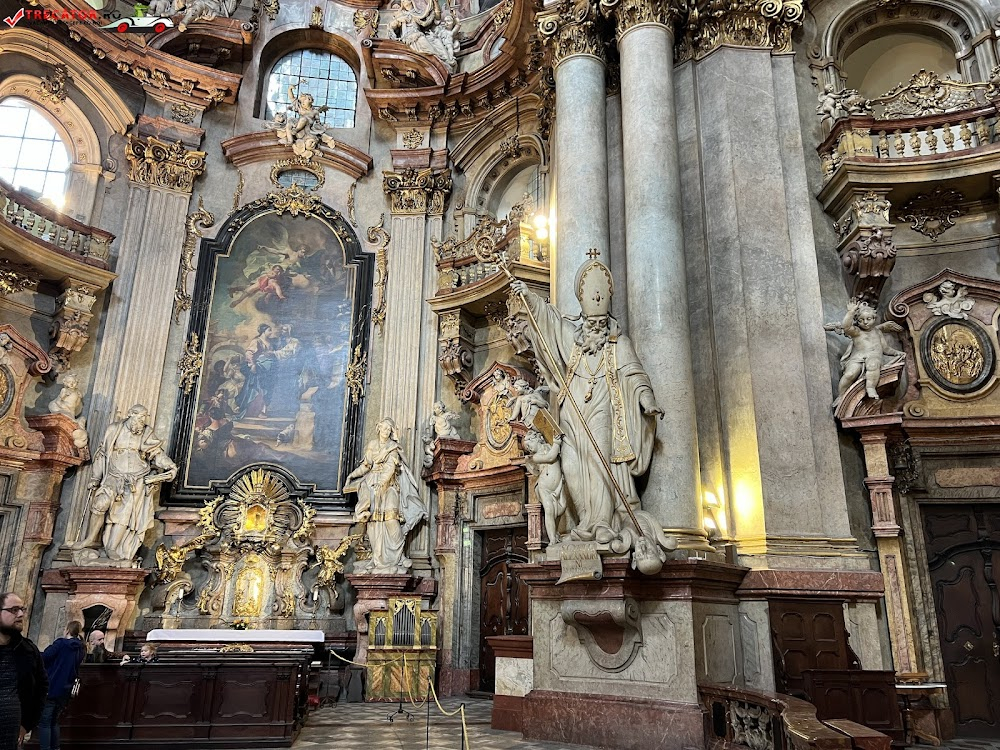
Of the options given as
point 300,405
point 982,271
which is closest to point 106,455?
point 300,405

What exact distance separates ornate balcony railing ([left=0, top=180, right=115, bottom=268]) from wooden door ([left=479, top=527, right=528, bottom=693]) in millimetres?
8151

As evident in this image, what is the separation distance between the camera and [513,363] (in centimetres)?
1347

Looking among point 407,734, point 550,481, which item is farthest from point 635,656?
point 407,734

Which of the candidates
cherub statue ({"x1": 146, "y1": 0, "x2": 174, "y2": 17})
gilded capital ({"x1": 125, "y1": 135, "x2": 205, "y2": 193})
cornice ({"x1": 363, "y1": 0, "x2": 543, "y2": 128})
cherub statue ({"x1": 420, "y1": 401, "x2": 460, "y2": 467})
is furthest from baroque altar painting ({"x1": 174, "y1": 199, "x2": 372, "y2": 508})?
cherub statue ({"x1": 146, "y1": 0, "x2": 174, "y2": 17})

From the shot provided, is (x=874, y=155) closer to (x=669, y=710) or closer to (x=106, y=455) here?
(x=669, y=710)

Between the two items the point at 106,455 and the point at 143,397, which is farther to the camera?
the point at 143,397

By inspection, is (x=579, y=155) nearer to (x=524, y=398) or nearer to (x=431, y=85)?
(x=524, y=398)

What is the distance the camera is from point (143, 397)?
13.2 m

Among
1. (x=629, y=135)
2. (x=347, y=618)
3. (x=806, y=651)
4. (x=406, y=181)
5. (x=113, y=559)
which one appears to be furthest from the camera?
(x=406, y=181)

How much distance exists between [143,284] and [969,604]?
13.4 metres

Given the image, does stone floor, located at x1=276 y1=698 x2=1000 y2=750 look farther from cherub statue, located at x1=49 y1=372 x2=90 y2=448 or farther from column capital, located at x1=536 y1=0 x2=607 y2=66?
column capital, located at x1=536 y1=0 x2=607 y2=66

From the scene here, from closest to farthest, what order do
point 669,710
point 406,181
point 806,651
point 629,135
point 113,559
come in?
point 669,710
point 806,651
point 629,135
point 113,559
point 406,181

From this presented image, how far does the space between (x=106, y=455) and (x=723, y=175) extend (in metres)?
10.1

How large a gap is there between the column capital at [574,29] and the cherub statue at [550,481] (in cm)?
537
